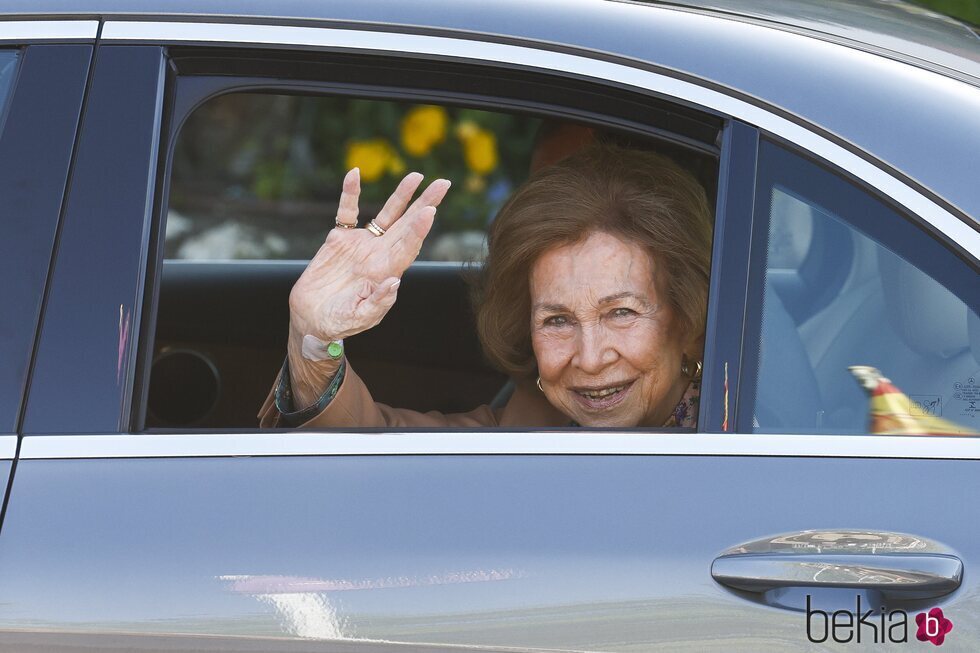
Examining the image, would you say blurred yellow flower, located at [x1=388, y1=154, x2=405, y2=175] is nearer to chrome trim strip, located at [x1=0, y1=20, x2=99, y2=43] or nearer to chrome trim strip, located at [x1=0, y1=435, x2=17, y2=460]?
chrome trim strip, located at [x1=0, y1=20, x2=99, y2=43]

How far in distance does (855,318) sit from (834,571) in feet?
1.14

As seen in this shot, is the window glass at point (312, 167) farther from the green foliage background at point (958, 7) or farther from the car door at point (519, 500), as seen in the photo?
the car door at point (519, 500)

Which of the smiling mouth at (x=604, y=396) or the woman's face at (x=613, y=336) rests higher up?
the woman's face at (x=613, y=336)

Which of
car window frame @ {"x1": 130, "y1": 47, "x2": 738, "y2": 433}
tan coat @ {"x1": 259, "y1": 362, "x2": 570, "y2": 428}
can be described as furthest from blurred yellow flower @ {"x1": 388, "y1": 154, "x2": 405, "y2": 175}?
car window frame @ {"x1": 130, "y1": 47, "x2": 738, "y2": 433}

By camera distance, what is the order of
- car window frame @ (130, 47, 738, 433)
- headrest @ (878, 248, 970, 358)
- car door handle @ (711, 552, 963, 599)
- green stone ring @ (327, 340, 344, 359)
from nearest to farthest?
car door handle @ (711, 552, 963, 599) → headrest @ (878, 248, 970, 358) → car window frame @ (130, 47, 738, 433) → green stone ring @ (327, 340, 344, 359)

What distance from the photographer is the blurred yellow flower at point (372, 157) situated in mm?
6758

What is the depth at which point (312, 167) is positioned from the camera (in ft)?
24.4

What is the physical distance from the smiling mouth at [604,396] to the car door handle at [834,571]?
59 cm

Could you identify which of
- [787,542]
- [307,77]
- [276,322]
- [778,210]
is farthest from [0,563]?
[276,322]

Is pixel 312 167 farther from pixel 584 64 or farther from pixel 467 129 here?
pixel 584 64

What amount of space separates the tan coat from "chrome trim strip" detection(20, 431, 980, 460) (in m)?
0.42

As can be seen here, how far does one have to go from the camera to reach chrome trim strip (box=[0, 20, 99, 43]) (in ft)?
5.63

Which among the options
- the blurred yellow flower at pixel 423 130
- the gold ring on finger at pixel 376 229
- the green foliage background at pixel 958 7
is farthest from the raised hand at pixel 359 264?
the blurred yellow flower at pixel 423 130

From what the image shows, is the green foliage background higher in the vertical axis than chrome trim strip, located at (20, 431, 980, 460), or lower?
higher
